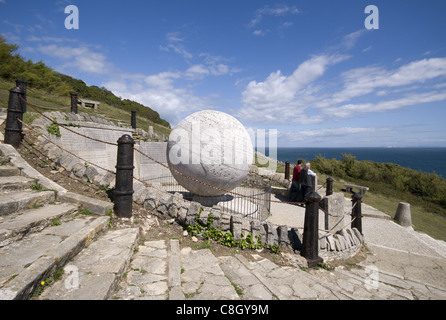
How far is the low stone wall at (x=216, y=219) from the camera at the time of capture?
185 inches

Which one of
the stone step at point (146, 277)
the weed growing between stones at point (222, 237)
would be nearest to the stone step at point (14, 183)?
the stone step at point (146, 277)

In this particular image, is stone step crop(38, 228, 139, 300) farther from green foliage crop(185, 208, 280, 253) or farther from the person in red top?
the person in red top

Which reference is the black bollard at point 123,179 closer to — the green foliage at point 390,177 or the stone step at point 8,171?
the stone step at point 8,171

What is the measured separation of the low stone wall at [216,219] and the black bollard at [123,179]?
2.48 ft

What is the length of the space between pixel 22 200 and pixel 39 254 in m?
1.66

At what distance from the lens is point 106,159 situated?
1222 cm

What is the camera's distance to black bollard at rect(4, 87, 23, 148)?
5.58 meters

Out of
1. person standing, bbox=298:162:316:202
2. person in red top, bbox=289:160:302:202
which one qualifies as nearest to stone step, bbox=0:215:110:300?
person standing, bbox=298:162:316:202

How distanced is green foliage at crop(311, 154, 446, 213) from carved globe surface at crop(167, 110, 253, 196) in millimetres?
14297

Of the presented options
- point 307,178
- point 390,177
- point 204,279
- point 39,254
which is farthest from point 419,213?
point 39,254
